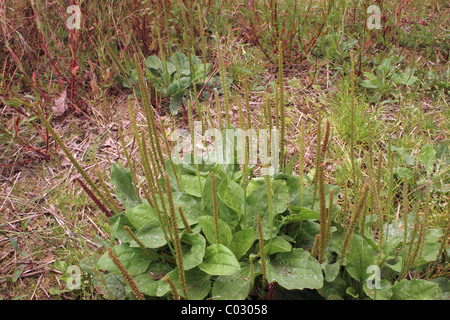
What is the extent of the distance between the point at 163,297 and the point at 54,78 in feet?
6.49

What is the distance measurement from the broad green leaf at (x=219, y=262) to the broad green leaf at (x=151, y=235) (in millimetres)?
187

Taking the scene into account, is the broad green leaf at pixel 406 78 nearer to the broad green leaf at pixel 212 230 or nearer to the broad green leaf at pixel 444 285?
the broad green leaf at pixel 444 285

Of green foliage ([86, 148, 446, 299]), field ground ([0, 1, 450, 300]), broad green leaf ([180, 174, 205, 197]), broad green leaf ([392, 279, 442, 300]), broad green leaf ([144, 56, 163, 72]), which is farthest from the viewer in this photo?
broad green leaf ([144, 56, 163, 72])

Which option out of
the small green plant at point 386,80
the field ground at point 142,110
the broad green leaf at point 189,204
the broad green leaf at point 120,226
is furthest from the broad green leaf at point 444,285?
the small green plant at point 386,80

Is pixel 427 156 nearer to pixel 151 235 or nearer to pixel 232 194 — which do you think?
pixel 232 194

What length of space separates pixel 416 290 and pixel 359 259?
207 mm

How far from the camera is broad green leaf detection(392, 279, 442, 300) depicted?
3.99ft

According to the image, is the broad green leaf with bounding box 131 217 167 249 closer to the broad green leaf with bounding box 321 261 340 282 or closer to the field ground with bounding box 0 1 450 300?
the field ground with bounding box 0 1 450 300

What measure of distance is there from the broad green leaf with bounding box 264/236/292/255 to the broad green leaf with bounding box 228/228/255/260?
0.07m

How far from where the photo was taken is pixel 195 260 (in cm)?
139

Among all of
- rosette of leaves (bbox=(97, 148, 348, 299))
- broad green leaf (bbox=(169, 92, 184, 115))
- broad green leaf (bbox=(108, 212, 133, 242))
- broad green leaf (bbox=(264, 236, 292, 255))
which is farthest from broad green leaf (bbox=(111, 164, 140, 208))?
broad green leaf (bbox=(169, 92, 184, 115))

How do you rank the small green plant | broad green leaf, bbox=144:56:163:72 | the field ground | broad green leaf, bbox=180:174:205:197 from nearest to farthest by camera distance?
broad green leaf, bbox=180:174:205:197 < the field ground < the small green plant < broad green leaf, bbox=144:56:163:72

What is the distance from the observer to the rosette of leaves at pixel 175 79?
8.27 feet
